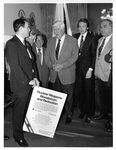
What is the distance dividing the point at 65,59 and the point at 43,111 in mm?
784

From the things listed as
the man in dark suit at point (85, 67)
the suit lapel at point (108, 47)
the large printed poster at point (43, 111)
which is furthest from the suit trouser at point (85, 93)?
the large printed poster at point (43, 111)

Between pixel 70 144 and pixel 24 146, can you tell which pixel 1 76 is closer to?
pixel 24 146

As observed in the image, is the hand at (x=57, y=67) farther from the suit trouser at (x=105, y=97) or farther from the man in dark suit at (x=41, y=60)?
the suit trouser at (x=105, y=97)

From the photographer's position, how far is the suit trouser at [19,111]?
229 cm

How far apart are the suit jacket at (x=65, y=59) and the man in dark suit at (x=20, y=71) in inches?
21.8

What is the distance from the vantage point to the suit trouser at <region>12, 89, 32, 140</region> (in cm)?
229

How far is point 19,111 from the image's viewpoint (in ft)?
7.56

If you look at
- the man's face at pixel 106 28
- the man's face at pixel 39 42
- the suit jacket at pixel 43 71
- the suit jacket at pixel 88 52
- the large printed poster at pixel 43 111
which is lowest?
the large printed poster at pixel 43 111

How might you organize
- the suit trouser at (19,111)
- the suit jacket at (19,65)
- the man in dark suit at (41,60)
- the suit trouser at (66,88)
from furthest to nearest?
the man in dark suit at (41,60) → the suit trouser at (66,88) → the suit trouser at (19,111) → the suit jacket at (19,65)

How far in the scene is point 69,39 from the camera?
2834 millimetres

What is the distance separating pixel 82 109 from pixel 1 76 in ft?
5.31

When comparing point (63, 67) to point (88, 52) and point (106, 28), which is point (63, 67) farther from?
point (106, 28)

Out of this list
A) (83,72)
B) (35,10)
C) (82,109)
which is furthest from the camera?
(35,10)

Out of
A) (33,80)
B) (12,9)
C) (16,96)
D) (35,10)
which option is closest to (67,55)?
(33,80)
